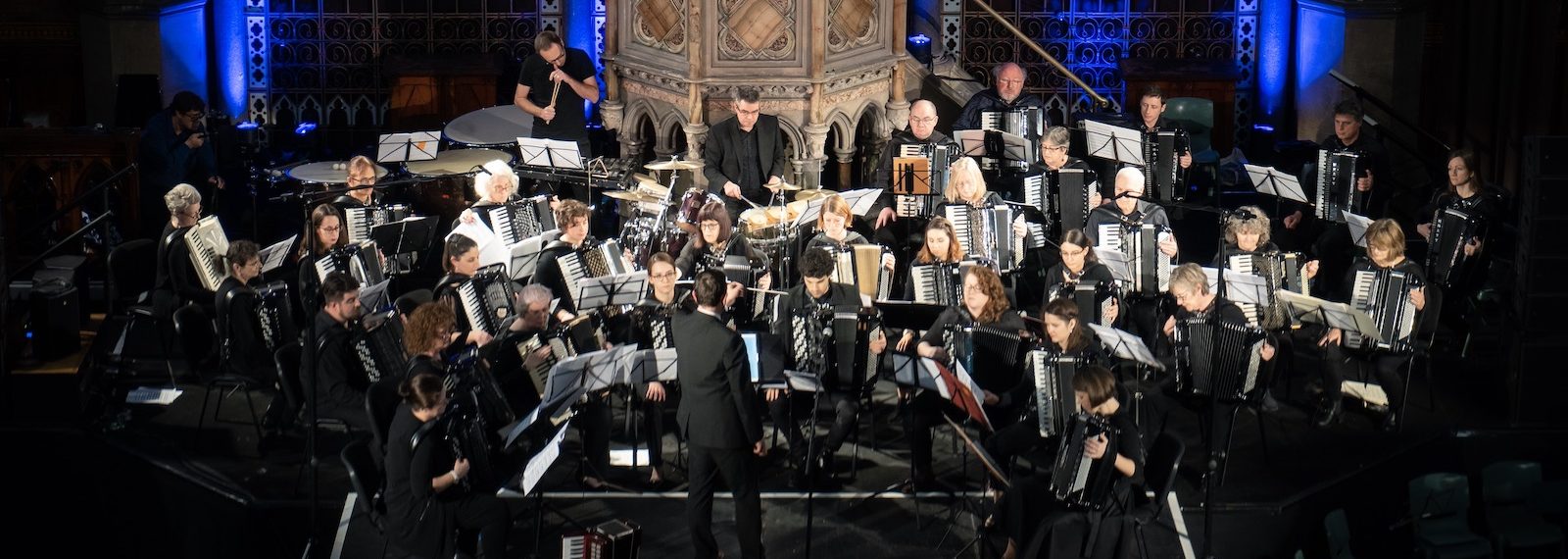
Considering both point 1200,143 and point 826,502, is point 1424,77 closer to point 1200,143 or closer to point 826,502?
point 1200,143

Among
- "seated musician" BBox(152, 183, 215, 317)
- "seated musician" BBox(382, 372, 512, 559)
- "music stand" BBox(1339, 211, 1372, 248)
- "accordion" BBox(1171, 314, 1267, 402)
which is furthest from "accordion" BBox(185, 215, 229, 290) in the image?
"music stand" BBox(1339, 211, 1372, 248)

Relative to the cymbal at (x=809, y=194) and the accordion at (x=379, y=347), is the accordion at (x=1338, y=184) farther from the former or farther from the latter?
the accordion at (x=379, y=347)

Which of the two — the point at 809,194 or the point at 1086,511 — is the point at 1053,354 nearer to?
the point at 1086,511

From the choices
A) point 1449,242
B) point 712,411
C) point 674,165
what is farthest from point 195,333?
point 1449,242

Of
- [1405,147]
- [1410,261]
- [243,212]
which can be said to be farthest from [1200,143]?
[243,212]

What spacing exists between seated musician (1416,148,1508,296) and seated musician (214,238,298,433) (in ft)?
25.3

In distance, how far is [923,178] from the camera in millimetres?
13133

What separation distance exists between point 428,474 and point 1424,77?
11.0m

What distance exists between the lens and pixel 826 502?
1087 cm

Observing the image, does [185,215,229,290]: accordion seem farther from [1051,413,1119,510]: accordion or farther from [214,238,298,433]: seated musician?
[1051,413,1119,510]: accordion

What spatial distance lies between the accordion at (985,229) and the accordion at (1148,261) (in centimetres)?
83

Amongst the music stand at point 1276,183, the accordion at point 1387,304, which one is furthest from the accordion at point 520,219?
the accordion at point 1387,304

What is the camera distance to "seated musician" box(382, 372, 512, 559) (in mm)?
9469

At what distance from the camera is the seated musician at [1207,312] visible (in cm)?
1111
